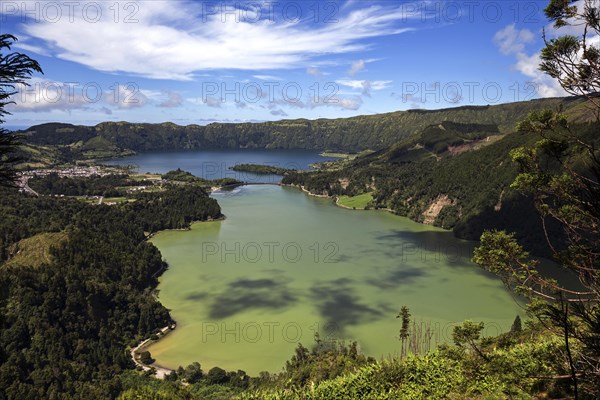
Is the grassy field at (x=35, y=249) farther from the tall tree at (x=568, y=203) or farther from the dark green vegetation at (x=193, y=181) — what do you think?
the dark green vegetation at (x=193, y=181)

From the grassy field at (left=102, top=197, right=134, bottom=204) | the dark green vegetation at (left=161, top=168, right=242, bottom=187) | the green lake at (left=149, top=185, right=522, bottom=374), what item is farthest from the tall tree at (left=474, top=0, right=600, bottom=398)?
the dark green vegetation at (left=161, top=168, right=242, bottom=187)

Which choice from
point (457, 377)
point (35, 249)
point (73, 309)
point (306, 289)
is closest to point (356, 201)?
point (306, 289)

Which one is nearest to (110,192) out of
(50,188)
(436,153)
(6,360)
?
(50,188)

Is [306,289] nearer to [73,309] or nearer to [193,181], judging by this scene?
[73,309]

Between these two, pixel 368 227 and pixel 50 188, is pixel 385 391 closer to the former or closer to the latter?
pixel 368 227

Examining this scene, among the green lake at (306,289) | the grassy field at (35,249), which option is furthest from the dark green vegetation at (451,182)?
the grassy field at (35,249)
